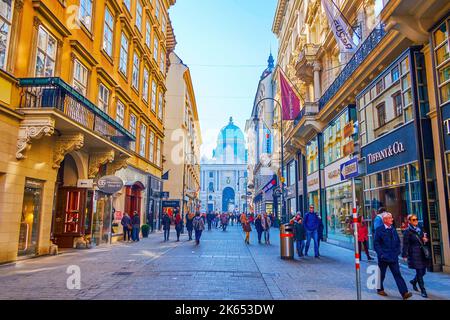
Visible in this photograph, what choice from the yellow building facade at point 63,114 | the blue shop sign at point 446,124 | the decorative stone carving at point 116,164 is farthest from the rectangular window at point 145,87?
the blue shop sign at point 446,124

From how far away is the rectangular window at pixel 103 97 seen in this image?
758 inches

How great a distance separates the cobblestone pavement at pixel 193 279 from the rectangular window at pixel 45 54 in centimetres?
667

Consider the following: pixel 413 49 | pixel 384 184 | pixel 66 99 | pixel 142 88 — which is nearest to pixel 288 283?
pixel 384 184

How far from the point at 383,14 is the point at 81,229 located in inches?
575

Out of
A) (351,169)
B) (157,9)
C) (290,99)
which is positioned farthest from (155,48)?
(351,169)

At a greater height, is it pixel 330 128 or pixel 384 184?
pixel 330 128

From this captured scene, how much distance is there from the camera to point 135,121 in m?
25.9

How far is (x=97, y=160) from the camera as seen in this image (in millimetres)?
18141

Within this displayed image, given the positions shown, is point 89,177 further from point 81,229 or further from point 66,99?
point 66,99

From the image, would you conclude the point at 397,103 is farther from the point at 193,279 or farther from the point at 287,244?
the point at 193,279

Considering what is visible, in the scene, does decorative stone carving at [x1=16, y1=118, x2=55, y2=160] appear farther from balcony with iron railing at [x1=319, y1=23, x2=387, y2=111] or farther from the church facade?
the church facade

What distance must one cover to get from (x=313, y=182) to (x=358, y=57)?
11.1m

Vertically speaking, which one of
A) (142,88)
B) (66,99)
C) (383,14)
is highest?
(142,88)

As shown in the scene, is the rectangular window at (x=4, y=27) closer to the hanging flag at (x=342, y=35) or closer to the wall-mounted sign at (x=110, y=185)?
the wall-mounted sign at (x=110, y=185)
